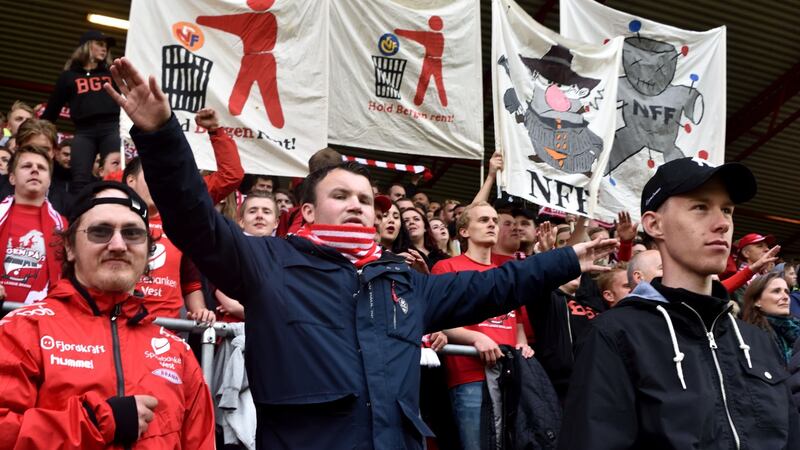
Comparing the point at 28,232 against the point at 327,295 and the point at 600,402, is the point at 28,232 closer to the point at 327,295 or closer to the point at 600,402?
the point at 327,295

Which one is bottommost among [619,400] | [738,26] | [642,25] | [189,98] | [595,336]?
[619,400]

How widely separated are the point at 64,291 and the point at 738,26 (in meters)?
13.7

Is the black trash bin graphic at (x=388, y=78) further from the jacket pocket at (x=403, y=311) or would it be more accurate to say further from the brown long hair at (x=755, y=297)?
the jacket pocket at (x=403, y=311)

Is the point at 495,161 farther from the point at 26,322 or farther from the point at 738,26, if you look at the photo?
the point at 738,26

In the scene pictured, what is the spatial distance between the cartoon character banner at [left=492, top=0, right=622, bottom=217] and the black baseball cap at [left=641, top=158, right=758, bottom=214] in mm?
4605

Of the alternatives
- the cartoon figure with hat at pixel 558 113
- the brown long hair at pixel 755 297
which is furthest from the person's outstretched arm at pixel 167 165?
the cartoon figure with hat at pixel 558 113

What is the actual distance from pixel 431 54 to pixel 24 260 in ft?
16.2

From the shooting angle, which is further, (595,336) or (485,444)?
(485,444)

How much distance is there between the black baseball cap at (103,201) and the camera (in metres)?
3.64

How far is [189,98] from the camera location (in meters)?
7.48

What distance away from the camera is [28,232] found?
5.40 meters

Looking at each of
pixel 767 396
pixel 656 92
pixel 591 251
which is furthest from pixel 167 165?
pixel 656 92

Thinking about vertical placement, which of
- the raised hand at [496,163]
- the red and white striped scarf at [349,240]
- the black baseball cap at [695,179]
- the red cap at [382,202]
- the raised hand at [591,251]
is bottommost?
the raised hand at [591,251]

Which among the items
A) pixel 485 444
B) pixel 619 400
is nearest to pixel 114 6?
pixel 485 444
